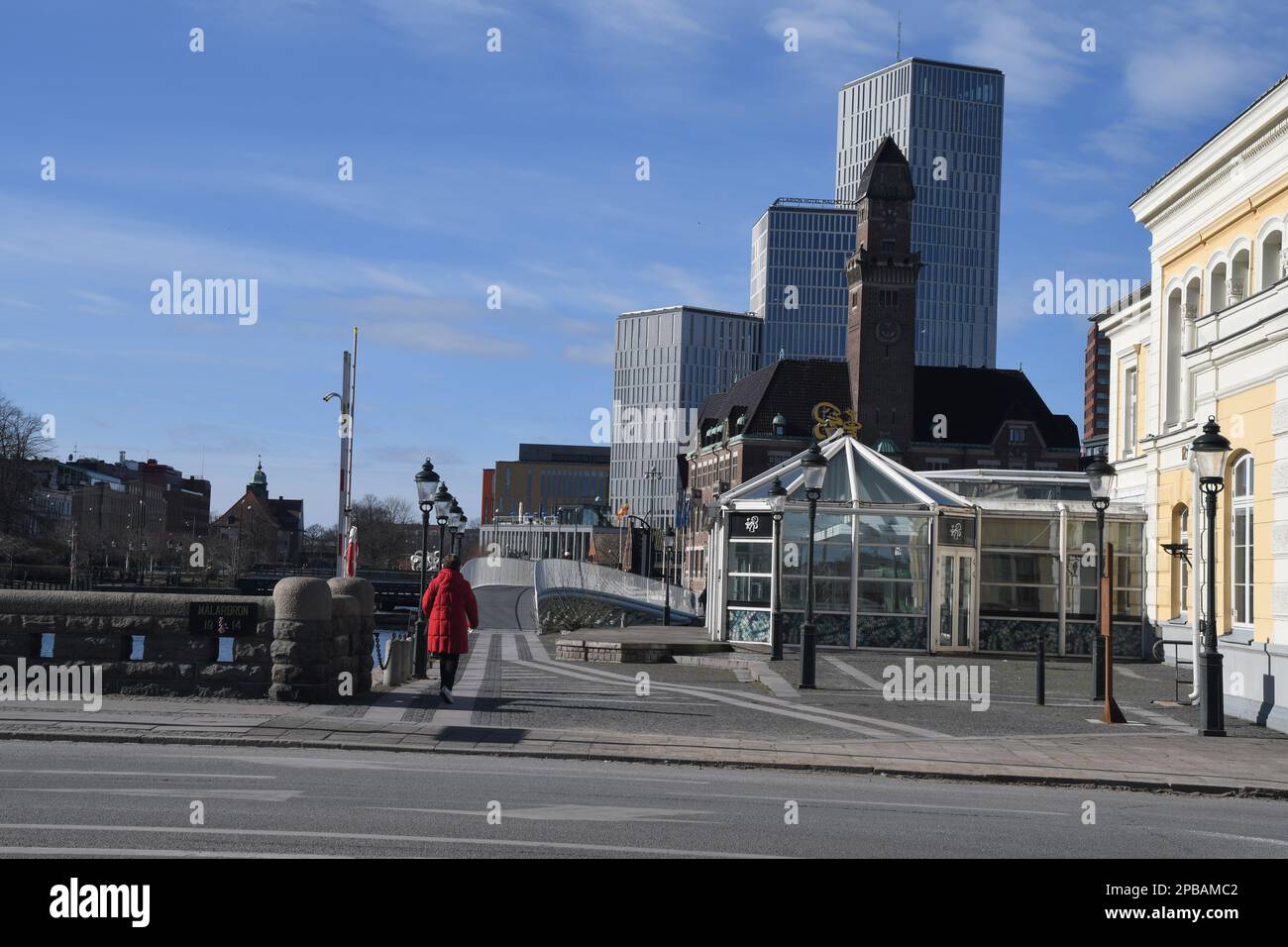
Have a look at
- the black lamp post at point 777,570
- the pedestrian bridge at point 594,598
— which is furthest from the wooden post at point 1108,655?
the pedestrian bridge at point 594,598

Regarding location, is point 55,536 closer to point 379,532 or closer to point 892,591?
point 379,532

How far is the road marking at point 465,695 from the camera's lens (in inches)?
637

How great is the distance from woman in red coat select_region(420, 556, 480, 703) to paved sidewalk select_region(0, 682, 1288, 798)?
3.77 feet

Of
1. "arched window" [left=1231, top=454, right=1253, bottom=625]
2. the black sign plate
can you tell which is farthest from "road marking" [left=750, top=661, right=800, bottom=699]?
the black sign plate

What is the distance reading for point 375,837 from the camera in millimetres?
8641

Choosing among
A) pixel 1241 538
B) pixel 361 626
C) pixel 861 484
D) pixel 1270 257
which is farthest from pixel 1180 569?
pixel 361 626

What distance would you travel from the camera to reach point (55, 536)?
116 m

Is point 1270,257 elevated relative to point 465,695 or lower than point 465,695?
elevated

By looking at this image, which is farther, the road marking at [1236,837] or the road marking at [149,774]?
the road marking at [149,774]

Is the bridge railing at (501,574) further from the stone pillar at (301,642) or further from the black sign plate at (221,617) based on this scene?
the black sign plate at (221,617)

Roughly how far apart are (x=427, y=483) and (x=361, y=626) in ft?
26.7

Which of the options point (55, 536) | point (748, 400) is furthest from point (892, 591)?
point (55, 536)

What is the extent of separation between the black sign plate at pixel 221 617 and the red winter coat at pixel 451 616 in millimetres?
2300

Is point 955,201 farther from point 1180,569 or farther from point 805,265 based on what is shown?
point 1180,569
